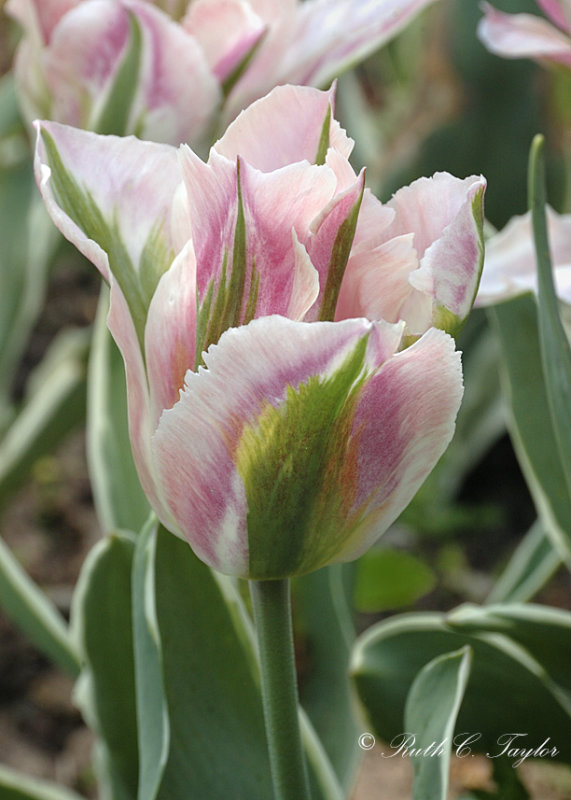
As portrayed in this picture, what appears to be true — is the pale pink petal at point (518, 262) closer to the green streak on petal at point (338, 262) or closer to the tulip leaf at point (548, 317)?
the tulip leaf at point (548, 317)

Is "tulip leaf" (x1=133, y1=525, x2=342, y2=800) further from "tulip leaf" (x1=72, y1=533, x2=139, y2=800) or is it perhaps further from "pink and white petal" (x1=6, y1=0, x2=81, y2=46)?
"pink and white petal" (x1=6, y1=0, x2=81, y2=46)

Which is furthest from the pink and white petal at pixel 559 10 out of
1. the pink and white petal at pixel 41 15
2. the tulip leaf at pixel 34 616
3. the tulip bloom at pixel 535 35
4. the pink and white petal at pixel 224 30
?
the tulip leaf at pixel 34 616

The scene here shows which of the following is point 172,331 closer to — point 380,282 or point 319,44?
point 380,282

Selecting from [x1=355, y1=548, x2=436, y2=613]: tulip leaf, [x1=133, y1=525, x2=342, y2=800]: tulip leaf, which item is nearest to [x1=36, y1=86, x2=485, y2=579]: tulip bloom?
[x1=133, y1=525, x2=342, y2=800]: tulip leaf

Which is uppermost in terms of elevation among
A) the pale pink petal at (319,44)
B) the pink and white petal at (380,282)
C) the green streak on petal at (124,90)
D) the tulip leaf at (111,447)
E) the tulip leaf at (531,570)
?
the pink and white petal at (380,282)

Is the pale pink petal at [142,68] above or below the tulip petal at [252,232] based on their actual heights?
below

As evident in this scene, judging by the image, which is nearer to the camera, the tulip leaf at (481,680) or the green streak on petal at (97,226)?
the green streak on petal at (97,226)

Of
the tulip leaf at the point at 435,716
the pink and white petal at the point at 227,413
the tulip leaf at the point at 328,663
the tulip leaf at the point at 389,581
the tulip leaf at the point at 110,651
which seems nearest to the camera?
the pink and white petal at the point at 227,413

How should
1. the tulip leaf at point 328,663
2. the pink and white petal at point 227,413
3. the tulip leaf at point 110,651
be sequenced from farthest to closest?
1. the tulip leaf at point 328,663
2. the tulip leaf at point 110,651
3. the pink and white petal at point 227,413
